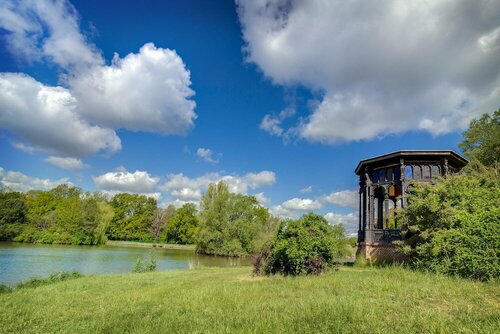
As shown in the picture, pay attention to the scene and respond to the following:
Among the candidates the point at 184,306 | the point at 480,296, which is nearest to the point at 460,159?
the point at 480,296

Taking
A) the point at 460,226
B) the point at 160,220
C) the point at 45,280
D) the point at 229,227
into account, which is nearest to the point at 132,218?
the point at 160,220

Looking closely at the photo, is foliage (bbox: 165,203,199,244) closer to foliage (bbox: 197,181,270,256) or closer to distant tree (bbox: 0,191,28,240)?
foliage (bbox: 197,181,270,256)

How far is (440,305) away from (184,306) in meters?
4.80

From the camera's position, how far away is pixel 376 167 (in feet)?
60.7

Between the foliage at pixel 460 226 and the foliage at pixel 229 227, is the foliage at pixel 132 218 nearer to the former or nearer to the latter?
the foliage at pixel 229 227

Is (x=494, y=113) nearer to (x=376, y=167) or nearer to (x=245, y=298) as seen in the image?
(x=376, y=167)

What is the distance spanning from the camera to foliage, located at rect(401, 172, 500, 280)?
8.63 m

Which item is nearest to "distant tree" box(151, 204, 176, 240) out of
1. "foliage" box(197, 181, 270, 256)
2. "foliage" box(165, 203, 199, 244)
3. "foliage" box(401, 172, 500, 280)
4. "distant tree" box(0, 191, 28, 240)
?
"foliage" box(165, 203, 199, 244)

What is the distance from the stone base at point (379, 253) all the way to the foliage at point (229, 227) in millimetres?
27647

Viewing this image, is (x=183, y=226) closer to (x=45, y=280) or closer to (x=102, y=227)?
(x=102, y=227)

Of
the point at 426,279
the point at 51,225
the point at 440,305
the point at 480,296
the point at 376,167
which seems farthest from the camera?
the point at 51,225

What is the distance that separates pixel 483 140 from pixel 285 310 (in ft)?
78.5

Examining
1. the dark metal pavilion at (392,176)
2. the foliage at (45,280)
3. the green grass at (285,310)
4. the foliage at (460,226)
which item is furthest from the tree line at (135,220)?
the green grass at (285,310)

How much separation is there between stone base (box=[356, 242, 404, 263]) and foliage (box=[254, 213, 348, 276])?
18.2ft
